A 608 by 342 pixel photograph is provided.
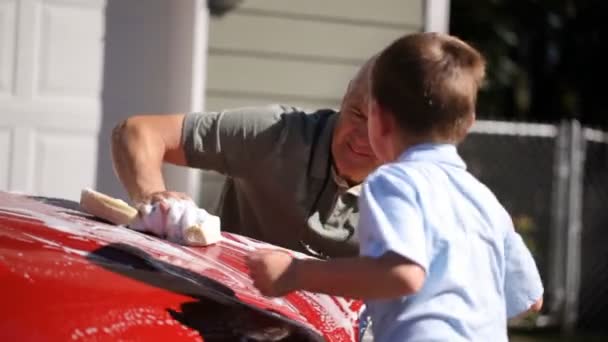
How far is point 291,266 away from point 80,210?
2.44 feet

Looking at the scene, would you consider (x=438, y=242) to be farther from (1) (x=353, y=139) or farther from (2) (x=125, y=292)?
(1) (x=353, y=139)

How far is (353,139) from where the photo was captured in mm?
3146

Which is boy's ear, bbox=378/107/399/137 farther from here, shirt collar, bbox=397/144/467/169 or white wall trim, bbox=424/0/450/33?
white wall trim, bbox=424/0/450/33

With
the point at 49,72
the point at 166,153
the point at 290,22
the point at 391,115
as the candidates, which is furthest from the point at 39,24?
the point at 391,115

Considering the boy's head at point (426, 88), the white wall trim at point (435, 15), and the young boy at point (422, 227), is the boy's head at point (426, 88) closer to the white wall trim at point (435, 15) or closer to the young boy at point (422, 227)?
the young boy at point (422, 227)

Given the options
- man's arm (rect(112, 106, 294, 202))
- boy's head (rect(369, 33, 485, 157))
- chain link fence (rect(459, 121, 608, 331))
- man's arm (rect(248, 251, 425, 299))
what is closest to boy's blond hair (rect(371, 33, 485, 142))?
boy's head (rect(369, 33, 485, 157))

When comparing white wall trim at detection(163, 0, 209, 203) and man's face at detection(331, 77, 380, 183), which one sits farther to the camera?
white wall trim at detection(163, 0, 209, 203)

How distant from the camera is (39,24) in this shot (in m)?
5.75

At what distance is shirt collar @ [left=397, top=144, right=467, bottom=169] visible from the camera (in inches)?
81.4

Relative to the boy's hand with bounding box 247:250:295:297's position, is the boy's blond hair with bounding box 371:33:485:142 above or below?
above

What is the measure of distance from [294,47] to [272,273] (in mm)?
4159

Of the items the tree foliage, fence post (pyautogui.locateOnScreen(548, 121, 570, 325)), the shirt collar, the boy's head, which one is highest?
the boy's head

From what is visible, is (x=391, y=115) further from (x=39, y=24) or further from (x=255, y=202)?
(x=39, y=24)

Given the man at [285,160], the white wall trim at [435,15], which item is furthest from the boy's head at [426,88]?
the white wall trim at [435,15]
